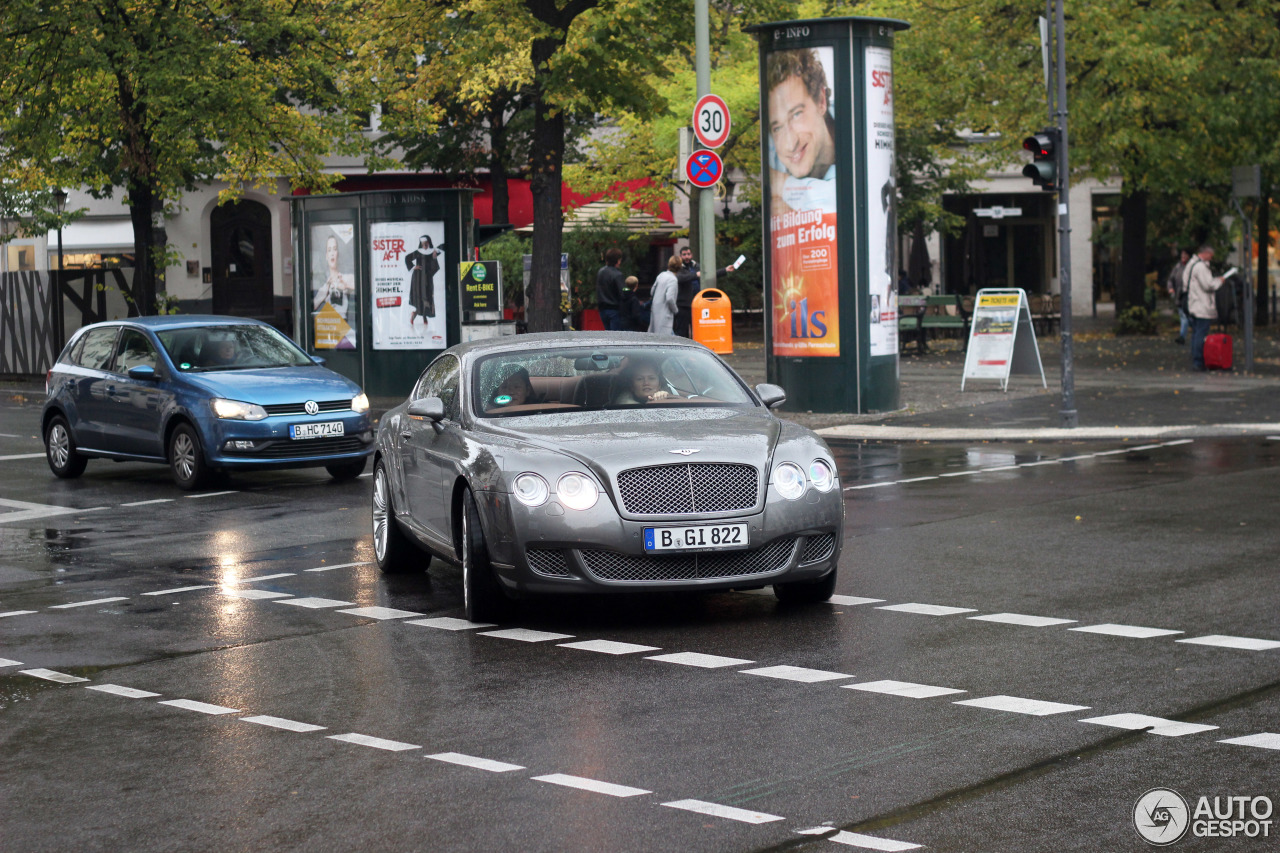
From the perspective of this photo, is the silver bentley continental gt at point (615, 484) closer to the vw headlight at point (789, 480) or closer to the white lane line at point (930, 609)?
the vw headlight at point (789, 480)

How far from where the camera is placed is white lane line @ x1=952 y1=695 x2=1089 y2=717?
676 centimetres

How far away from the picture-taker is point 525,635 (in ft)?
28.9

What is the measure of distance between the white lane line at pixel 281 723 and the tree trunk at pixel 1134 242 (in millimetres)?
33695

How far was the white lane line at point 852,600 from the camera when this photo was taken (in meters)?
9.48

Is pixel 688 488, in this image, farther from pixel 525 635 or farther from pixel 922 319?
pixel 922 319

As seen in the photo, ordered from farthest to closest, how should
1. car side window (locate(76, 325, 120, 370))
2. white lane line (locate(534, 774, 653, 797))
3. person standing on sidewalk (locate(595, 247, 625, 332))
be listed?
person standing on sidewalk (locate(595, 247, 625, 332)) < car side window (locate(76, 325, 120, 370)) < white lane line (locate(534, 774, 653, 797))

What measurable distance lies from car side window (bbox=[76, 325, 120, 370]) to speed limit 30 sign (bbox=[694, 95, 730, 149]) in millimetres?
7499

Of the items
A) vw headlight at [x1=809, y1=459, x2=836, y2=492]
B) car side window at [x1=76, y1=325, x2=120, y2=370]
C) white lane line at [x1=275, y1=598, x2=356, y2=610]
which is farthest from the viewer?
car side window at [x1=76, y1=325, x2=120, y2=370]

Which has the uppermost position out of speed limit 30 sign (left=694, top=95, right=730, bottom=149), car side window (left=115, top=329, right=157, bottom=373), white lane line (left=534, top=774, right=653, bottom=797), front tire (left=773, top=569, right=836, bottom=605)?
speed limit 30 sign (left=694, top=95, right=730, bottom=149)

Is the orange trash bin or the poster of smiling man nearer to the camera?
the poster of smiling man

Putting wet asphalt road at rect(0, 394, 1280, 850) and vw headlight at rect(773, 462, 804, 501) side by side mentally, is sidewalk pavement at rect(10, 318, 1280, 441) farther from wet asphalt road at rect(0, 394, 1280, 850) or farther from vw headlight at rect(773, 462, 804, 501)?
vw headlight at rect(773, 462, 804, 501)

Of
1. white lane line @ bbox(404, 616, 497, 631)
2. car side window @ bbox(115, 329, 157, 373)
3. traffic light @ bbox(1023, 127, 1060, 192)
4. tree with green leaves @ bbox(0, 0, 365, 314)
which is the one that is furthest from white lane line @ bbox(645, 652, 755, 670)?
tree with green leaves @ bbox(0, 0, 365, 314)

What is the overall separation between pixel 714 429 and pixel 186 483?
8.22 meters

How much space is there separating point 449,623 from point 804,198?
13522 millimetres
